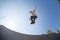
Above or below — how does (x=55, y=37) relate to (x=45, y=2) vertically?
below

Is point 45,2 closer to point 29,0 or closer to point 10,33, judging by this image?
point 29,0

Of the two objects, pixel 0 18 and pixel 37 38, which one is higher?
pixel 0 18

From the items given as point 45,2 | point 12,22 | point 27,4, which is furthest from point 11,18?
point 45,2

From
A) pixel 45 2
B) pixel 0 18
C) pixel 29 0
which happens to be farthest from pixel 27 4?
pixel 0 18

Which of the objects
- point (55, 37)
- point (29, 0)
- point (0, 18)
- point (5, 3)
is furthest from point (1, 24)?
point (55, 37)

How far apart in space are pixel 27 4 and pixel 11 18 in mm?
397

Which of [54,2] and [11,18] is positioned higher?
[54,2]

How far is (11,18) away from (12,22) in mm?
79

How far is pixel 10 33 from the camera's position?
3926 mm

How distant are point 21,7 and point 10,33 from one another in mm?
530

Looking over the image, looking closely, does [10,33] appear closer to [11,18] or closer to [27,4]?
[11,18]

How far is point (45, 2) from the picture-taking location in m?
3.79

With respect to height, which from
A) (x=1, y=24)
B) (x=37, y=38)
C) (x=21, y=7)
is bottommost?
(x=37, y=38)

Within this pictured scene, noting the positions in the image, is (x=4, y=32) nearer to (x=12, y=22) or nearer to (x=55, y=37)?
(x=12, y=22)
